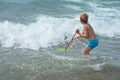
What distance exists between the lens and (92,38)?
820 cm

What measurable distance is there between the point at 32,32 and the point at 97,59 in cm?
344

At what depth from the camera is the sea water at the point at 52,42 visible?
7703mm

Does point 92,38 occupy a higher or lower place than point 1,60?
higher

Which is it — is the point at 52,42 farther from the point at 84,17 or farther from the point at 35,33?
the point at 84,17

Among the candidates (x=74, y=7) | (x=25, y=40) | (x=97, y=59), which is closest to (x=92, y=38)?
(x=97, y=59)

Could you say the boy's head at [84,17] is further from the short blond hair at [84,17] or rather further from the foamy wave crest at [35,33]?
the foamy wave crest at [35,33]

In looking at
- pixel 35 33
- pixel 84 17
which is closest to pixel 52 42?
pixel 35 33

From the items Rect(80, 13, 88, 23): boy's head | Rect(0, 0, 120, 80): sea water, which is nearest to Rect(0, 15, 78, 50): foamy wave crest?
Rect(0, 0, 120, 80): sea water

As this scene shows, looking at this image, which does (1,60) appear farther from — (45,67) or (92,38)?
(92,38)

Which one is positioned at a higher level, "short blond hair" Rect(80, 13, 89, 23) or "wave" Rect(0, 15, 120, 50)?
"short blond hair" Rect(80, 13, 89, 23)

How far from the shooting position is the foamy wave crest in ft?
33.7

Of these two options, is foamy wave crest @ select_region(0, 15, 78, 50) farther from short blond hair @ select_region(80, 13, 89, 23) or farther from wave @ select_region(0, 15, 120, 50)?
short blond hair @ select_region(80, 13, 89, 23)

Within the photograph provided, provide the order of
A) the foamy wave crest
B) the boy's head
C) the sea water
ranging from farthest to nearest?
the foamy wave crest → the boy's head → the sea water

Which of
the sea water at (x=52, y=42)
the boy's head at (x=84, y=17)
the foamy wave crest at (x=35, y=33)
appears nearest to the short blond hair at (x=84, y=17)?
the boy's head at (x=84, y=17)
